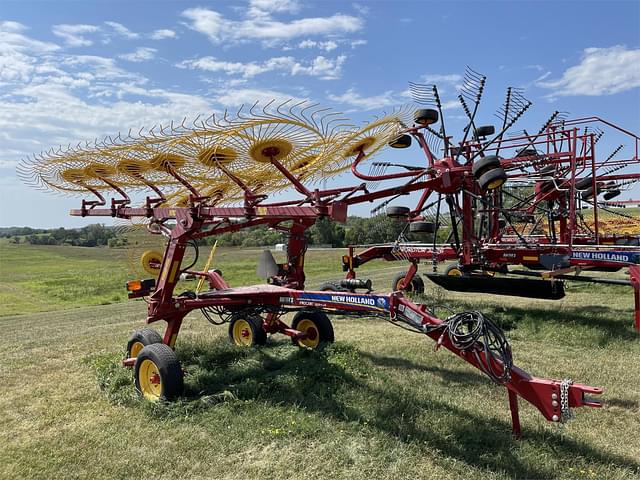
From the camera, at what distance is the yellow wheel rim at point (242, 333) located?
7969mm

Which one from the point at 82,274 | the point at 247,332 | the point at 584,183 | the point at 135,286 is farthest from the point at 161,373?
the point at 82,274

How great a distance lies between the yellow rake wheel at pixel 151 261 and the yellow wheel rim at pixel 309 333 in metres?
2.24

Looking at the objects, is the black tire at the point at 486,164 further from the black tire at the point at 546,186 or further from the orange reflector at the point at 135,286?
the black tire at the point at 546,186

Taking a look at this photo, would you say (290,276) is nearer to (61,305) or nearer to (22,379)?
(22,379)

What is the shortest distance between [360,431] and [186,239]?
127 inches

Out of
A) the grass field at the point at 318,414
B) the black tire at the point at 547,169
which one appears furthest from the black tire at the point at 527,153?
the grass field at the point at 318,414

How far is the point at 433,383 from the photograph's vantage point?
609 cm

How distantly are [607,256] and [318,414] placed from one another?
593 cm

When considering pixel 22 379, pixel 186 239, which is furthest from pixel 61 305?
pixel 186 239

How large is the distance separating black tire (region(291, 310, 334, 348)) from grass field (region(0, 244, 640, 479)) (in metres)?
0.39

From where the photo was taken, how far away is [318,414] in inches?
196

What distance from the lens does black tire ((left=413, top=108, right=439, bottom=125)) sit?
25.6ft

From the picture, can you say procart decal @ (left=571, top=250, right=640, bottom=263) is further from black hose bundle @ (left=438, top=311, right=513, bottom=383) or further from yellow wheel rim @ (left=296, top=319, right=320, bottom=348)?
black hose bundle @ (left=438, top=311, right=513, bottom=383)

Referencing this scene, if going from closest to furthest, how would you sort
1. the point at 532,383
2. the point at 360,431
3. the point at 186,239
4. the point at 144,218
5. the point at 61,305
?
the point at 532,383 < the point at 360,431 < the point at 186,239 < the point at 144,218 < the point at 61,305
